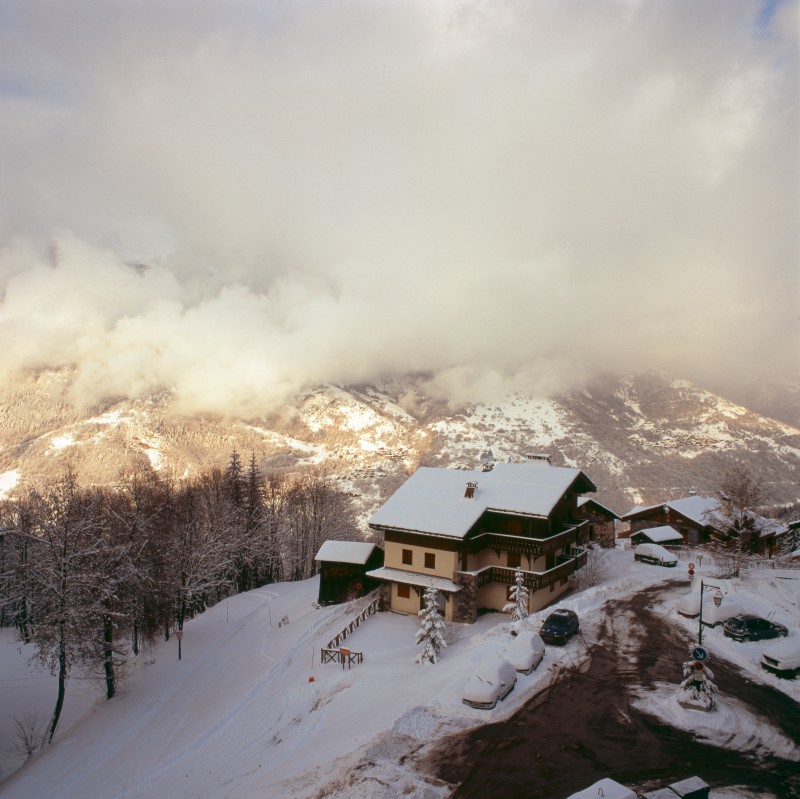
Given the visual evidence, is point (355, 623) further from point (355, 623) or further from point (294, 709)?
→ point (294, 709)

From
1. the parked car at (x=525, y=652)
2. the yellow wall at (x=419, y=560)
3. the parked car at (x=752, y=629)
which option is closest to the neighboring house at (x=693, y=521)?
the parked car at (x=752, y=629)

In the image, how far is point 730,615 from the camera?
1144 inches

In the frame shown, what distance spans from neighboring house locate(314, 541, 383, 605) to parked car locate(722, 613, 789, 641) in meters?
29.8

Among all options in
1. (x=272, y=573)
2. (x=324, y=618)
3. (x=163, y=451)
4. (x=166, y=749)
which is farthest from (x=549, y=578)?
(x=163, y=451)

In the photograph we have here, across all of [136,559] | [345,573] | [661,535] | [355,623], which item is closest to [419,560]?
[355,623]

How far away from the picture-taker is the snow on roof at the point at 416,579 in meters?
37.3

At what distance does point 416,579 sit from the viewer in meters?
38.6

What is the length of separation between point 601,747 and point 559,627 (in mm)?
9962

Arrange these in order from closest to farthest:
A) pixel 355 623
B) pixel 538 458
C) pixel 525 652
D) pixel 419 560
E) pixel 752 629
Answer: pixel 525 652 < pixel 752 629 < pixel 355 623 < pixel 419 560 < pixel 538 458

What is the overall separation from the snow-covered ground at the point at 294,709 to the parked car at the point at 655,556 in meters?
5.56

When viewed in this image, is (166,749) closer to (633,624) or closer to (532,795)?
(532,795)

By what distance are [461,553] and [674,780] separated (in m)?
22.9

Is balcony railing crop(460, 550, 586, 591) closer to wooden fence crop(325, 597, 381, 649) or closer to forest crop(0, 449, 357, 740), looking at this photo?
wooden fence crop(325, 597, 381, 649)

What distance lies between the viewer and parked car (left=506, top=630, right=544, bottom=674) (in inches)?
942
